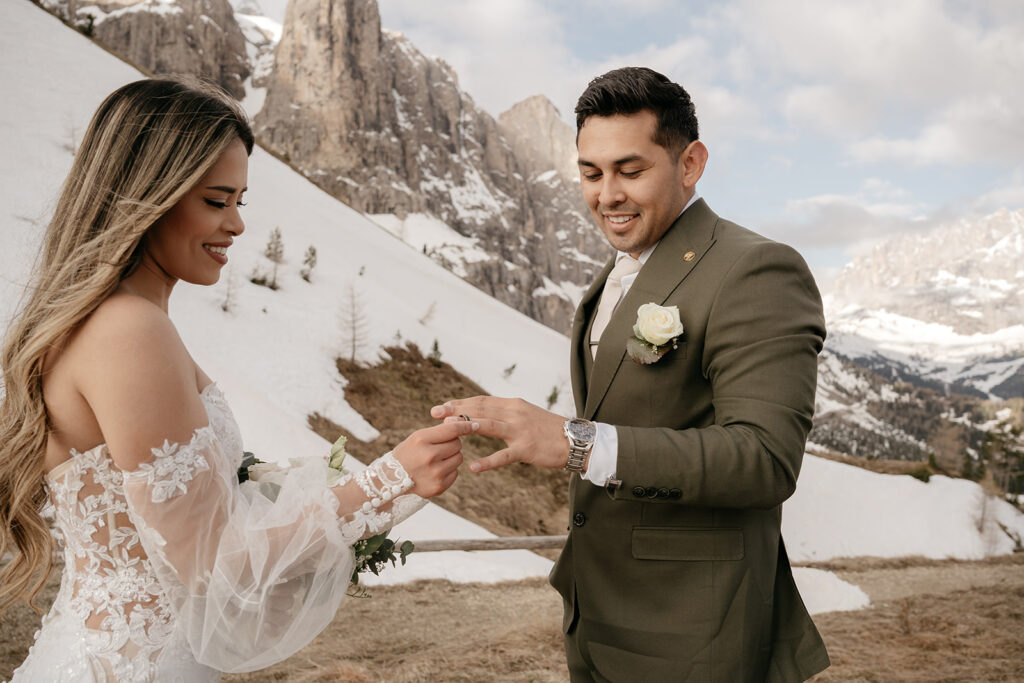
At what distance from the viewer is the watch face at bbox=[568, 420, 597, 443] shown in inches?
67.2

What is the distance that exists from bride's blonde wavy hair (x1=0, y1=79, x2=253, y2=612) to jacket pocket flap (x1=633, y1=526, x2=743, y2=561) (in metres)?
1.71

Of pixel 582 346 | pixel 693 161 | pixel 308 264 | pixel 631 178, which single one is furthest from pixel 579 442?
pixel 308 264

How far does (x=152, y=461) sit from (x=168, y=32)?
4893 inches

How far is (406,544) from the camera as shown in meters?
2.45

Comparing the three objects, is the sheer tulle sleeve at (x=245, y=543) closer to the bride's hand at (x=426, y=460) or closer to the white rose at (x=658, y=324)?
the bride's hand at (x=426, y=460)

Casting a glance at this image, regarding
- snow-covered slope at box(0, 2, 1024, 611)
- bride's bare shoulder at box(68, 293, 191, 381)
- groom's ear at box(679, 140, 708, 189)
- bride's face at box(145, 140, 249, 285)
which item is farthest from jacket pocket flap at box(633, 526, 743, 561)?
snow-covered slope at box(0, 2, 1024, 611)

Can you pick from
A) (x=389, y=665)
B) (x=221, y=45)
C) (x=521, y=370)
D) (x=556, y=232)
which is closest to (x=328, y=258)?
(x=521, y=370)

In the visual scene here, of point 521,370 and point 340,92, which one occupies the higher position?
point 340,92

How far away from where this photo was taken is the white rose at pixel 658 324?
1.85 metres

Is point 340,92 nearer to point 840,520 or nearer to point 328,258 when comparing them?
point 328,258

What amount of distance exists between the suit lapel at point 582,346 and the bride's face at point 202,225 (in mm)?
1217

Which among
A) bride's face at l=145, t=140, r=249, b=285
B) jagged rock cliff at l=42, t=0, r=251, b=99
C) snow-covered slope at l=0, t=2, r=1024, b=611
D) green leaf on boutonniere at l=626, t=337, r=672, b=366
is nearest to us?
green leaf on boutonniere at l=626, t=337, r=672, b=366

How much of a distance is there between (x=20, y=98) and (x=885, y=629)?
67.4ft

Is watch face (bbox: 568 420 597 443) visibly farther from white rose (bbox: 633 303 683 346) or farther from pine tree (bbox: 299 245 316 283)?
pine tree (bbox: 299 245 316 283)
